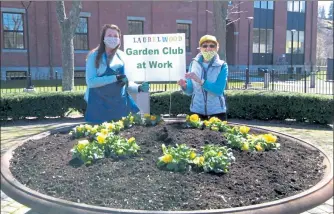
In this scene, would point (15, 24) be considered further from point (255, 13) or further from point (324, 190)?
point (324, 190)

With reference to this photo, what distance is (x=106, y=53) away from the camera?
3.74m

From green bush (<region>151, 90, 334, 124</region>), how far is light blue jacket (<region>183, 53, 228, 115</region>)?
237 inches

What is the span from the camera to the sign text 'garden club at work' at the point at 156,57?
20.1 feet

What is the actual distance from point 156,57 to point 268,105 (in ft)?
14.9

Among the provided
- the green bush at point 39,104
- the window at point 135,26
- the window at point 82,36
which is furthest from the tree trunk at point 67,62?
the window at point 135,26

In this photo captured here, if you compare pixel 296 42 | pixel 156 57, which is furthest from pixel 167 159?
pixel 296 42

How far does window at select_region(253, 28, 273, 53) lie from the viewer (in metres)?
34.1

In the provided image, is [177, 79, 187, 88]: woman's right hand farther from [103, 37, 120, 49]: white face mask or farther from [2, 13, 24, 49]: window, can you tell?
[2, 13, 24, 49]: window

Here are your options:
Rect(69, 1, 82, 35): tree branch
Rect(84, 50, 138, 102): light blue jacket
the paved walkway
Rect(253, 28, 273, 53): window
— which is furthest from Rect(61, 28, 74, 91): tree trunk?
Rect(253, 28, 273, 53): window

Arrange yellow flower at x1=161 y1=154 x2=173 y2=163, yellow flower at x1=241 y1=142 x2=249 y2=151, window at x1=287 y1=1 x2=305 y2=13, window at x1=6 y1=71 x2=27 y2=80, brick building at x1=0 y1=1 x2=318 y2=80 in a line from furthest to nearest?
window at x1=287 y1=1 x2=305 y2=13 < brick building at x1=0 y1=1 x2=318 y2=80 < window at x1=6 y1=71 x2=27 y2=80 < yellow flower at x1=241 y1=142 x2=249 y2=151 < yellow flower at x1=161 y1=154 x2=173 y2=163

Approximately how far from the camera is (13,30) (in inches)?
898

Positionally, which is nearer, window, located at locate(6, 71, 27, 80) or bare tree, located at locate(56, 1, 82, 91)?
bare tree, located at locate(56, 1, 82, 91)

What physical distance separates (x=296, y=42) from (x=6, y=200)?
36979mm

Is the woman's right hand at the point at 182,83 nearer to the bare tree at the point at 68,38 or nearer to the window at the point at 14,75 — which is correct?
the bare tree at the point at 68,38
